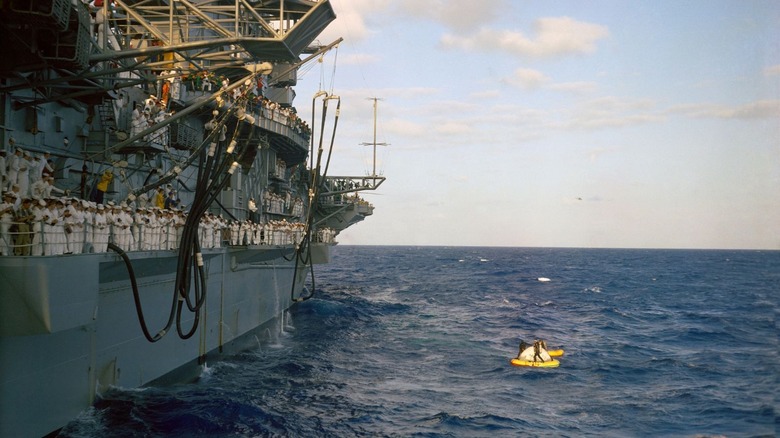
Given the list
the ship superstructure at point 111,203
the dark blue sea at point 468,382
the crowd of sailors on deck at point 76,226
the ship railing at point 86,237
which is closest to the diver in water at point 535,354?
the dark blue sea at point 468,382

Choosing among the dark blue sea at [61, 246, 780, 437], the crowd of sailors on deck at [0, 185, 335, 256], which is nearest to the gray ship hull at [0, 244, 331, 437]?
the crowd of sailors on deck at [0, 185, 335, 256]

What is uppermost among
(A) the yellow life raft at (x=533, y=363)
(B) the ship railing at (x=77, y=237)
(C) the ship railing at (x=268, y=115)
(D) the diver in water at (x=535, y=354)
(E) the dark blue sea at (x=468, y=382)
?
(C) the ship railing at (x=268, y=115)

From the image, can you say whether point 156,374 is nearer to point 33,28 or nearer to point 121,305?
point 121,305

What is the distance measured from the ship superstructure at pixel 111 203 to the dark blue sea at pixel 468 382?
59.5 inches

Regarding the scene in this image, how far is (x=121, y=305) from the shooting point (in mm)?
15688

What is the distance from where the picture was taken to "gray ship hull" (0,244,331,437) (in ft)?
34.3

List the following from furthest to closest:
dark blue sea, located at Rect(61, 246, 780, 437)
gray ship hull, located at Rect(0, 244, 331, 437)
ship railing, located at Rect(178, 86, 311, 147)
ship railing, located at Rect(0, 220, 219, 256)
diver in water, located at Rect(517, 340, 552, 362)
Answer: ship railing, located at Rect(178, 86, 311, 147)
diver in water, located at Rect(517, 340, 552, 362)
dark blue sea, located at Rect(61, 246, 780, 437)
ship railing, located at Rect(0, 220, 219, 256)
gray ship hull, located at Rect(0, 244, 331, 437)

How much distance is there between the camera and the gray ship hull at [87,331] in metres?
10.4

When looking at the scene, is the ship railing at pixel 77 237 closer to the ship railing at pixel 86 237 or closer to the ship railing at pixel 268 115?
the ship railing at pixel 86 237

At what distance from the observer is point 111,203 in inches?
591

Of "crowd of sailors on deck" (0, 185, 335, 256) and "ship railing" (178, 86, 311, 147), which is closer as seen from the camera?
"crowd of sailors on deck" (0, 185, 335, 256)

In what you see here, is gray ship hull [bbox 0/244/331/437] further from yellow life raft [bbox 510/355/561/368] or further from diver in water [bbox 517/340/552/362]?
diver in water [bbox 517/340/552/362]

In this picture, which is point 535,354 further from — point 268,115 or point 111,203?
point 111,203

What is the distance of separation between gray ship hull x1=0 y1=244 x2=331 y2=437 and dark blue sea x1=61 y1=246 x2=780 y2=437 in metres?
0.71
